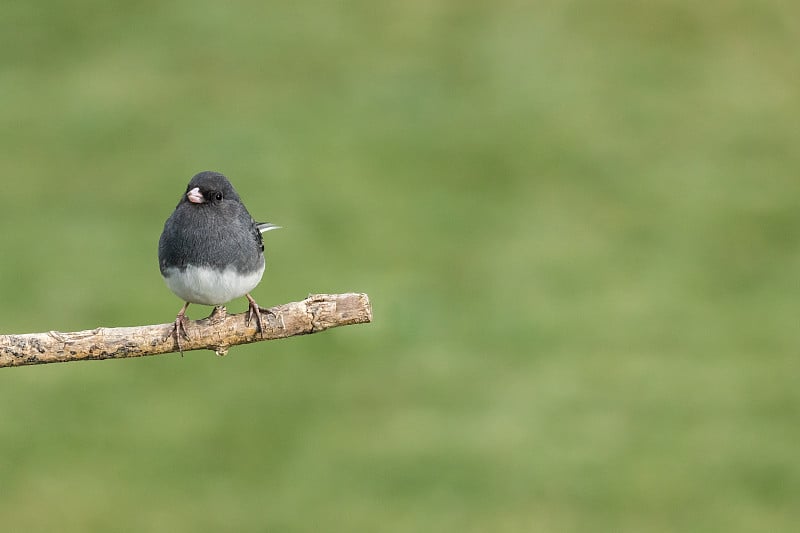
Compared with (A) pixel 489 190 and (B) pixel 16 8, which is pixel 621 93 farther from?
(B) pixel 16 8

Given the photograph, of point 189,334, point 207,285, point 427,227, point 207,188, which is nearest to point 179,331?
point 189,334

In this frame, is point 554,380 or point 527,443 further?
point 554,380

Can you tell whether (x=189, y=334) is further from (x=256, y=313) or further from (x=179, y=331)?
(x=256, y=313)

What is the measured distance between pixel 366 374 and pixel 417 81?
3896 millimetres

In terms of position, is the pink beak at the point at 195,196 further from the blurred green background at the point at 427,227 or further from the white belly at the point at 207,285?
the blurred green background at the point at 427,227

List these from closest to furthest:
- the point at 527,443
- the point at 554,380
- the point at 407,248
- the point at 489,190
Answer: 1. the point at 527,443
2. the point at 554,380
3. the point at 407,248
4. the point at 489,190

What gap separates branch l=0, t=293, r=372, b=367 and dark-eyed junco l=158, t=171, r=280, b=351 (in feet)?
0.12

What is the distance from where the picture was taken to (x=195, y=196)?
2.81m

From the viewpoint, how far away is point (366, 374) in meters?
10.2

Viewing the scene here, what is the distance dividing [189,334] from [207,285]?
13cm

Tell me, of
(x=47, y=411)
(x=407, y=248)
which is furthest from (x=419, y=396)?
(x=47, y=411)

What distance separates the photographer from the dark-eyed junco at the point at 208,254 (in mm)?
3037

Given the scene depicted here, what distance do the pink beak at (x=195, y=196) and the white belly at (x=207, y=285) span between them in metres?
0.26

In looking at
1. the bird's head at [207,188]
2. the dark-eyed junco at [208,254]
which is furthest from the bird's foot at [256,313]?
the bird's head at [207,188]
